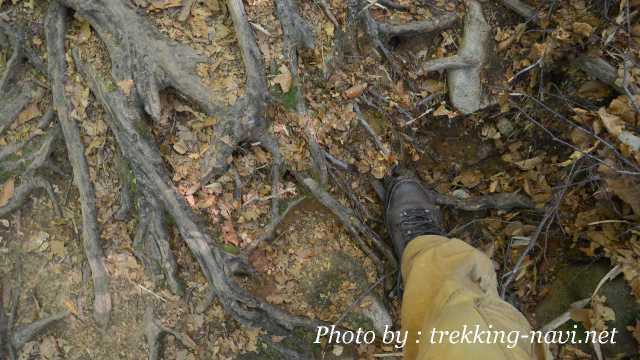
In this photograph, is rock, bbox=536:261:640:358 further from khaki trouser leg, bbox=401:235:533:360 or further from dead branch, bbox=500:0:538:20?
dead branch, bbox=500:0:538:20

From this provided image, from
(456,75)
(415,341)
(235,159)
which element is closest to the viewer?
(415,341)

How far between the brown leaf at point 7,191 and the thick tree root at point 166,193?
2.85ft

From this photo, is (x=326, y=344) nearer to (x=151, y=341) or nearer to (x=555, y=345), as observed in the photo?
(x=151, y=341)

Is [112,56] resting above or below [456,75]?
above

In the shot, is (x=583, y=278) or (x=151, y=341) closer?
(x=151, y=341)

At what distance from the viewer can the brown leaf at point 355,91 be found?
3.87 metres

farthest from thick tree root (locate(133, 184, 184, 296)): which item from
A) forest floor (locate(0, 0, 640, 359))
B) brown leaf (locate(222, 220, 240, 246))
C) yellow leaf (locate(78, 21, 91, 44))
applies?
yellow leaf (locate(78, 21, 91, 44))

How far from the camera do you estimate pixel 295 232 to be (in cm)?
368

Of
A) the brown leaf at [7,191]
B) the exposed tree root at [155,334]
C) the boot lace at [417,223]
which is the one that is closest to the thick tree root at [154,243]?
the exposed tree root at [155,334]

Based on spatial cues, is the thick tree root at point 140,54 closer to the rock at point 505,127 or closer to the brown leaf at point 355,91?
the brown leaf at point 355,91

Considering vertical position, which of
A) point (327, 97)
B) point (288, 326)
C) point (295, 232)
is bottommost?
point (288, 326)

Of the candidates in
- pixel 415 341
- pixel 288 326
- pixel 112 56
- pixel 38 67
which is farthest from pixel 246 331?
pixel 38 67

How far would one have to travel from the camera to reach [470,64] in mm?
4156

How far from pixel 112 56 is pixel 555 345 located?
13.1ft
